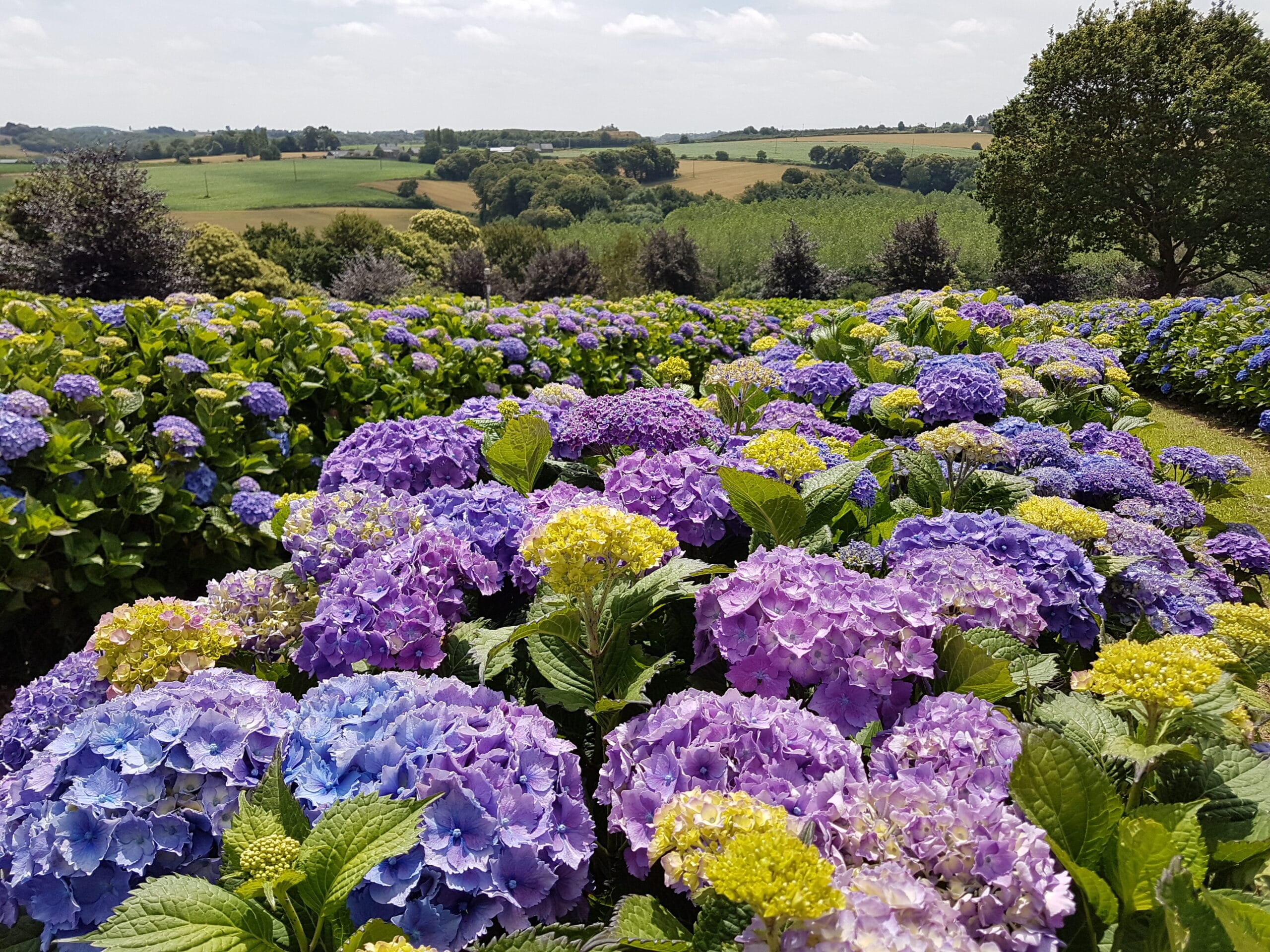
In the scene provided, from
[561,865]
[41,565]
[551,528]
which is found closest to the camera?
[561,865]

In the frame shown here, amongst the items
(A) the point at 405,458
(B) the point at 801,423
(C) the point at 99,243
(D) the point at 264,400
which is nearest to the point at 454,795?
(A) the point at 405,458

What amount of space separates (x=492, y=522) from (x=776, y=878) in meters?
1.36

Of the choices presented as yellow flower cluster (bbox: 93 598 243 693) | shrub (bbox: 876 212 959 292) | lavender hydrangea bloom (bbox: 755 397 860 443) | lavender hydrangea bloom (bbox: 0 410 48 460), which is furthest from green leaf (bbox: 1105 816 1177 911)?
shrub (bbox: 876 212 959 292)

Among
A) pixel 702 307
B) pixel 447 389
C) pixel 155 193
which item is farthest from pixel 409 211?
pixel 447 389

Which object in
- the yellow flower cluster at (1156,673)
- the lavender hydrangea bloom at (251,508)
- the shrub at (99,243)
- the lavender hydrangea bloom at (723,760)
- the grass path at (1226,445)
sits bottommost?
the grass path at (1226,445)

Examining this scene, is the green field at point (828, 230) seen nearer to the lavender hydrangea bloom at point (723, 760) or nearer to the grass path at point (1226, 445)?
the grass path at point (1226, 445)

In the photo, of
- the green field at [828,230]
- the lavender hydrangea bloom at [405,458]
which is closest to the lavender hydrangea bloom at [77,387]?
the lavender hydrangea bloom at [405,458]

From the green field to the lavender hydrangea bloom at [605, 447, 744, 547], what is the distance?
29977 mm

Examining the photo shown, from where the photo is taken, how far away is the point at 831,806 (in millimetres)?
1171

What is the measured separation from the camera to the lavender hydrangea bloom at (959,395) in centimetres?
320

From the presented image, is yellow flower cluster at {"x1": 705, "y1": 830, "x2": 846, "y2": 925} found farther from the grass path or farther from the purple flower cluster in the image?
the grass path

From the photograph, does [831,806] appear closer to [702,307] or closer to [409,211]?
[702,307]

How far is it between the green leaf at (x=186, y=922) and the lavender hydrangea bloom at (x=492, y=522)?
40.4 inches

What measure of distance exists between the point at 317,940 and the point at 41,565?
4156 mm
